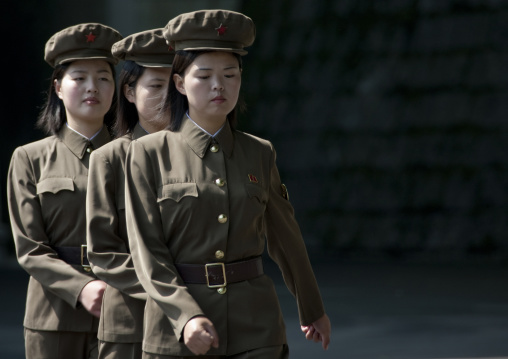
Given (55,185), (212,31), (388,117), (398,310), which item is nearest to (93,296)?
(55,185)

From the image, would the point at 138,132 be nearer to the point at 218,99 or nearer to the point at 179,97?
the point at 179,97

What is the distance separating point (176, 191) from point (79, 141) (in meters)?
1.12

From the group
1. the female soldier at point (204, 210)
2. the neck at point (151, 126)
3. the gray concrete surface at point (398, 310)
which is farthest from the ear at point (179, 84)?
the gray concrete surface at point (398, 310)

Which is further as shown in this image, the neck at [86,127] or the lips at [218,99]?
the neck at [86,127]

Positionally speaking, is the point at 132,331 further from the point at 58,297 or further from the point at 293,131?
the point at 293,131

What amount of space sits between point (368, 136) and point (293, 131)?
0.88 metres

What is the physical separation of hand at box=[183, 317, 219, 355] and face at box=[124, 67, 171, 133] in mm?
1069

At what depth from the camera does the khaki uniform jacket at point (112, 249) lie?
138 inches

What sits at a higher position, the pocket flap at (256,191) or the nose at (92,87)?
the nose at (92,87)

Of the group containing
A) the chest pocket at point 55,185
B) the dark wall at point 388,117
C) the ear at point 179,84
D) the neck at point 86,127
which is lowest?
the dark wall at point 388,117

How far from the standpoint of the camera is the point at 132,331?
3602 millimetres

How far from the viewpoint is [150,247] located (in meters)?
3.17

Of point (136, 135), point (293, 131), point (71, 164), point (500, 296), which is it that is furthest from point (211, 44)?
point (293, 131)

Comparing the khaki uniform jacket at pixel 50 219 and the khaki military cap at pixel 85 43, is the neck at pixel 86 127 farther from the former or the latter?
the khaki military cap at pixel 85 43
